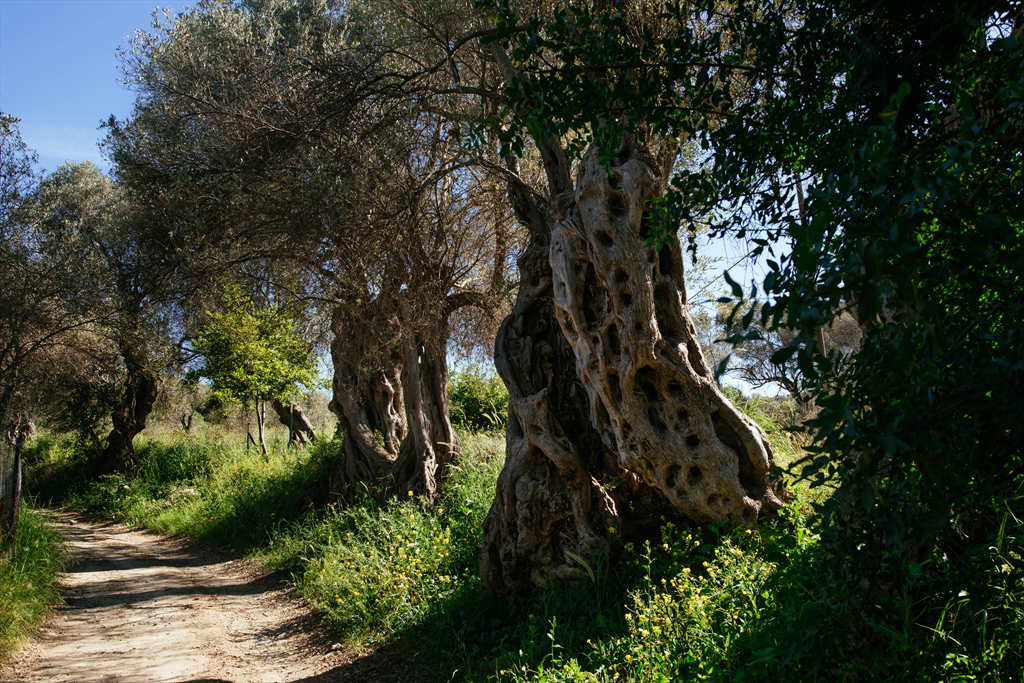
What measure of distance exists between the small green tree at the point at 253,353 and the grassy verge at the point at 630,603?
13.0ft

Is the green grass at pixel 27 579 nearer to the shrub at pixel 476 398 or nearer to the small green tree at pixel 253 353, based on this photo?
the small green tree at pixel 253 353

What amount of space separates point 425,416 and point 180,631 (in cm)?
423

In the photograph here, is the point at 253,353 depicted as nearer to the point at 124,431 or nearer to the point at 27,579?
the point at 124,431

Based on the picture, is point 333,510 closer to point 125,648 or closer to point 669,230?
point 125,648

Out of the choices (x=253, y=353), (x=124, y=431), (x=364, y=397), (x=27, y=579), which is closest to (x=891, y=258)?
(x=27, y=579)

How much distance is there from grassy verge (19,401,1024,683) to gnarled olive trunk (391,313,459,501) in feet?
1.44

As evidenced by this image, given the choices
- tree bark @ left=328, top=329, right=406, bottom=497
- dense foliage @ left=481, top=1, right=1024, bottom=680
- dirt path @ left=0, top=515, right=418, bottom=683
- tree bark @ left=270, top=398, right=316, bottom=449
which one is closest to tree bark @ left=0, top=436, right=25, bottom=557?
dirt path @ left=0, top=515, right=418, bottom=683

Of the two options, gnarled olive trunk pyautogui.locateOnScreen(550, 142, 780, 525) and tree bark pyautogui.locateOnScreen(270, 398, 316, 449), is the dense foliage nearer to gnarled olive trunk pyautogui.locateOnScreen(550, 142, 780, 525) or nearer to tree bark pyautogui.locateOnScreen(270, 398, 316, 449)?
gnarled olive trunk pyautogui.locateOnScreen(550, 142, 780, 525)

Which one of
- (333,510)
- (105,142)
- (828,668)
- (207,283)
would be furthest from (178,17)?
(828,668)

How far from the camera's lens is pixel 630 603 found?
5.36 m

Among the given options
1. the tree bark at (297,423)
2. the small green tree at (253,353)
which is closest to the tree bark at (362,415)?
the small green tree at (253,353)

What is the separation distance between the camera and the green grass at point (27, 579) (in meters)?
6.80

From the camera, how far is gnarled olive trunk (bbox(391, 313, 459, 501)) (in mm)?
9875

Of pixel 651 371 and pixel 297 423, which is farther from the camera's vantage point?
pixel 297 423
